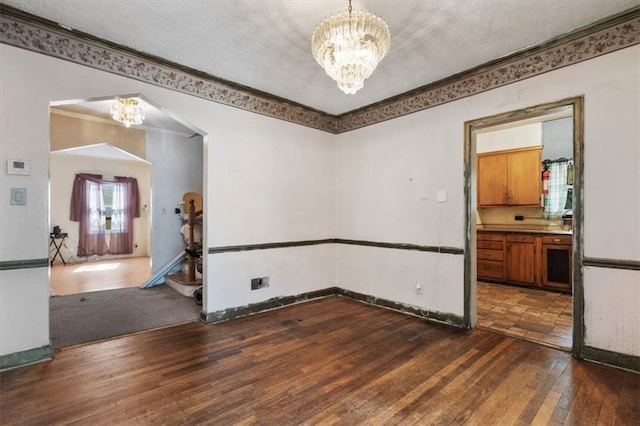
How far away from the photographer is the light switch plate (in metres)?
2.38

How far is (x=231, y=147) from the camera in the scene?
3605 mm

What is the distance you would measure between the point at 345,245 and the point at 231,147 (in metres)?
2.25

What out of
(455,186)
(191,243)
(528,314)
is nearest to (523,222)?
(528,314)

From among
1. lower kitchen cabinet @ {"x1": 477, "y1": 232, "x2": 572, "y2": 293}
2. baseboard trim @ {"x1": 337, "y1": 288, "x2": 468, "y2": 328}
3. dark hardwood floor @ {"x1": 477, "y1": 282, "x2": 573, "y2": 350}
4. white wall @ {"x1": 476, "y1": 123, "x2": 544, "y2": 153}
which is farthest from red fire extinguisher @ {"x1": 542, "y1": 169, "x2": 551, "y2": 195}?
baseboard trim @ {"x1": 337, "y1": 288, "x2": 468, "y2": 328}

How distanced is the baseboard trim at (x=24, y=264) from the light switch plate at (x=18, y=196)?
18.4 inches

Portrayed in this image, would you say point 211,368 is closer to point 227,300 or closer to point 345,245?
point 227,300

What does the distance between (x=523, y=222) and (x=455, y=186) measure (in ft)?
10.9

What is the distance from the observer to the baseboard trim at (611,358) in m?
2.32

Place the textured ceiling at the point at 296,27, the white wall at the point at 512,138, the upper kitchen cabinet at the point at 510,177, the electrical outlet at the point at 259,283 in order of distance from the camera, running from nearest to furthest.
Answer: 1. the textured ceiling at the point at 296,27
2. the electrical outlet at the point at 259,283
3. the upper kitchen cabinet at the point at 510,177
4. the white wall at the point at 512,138

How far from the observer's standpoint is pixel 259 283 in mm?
3818

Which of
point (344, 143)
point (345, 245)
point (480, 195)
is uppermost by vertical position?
point (344, 143)

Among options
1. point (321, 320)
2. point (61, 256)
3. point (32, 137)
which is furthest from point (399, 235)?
point (61, 256)

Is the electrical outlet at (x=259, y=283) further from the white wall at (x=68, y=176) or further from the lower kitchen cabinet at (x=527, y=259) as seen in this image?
the white wall at (x=68, y=176)

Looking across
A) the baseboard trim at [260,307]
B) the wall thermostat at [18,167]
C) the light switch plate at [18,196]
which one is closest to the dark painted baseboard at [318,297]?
the baseboard trim at [260,307]
